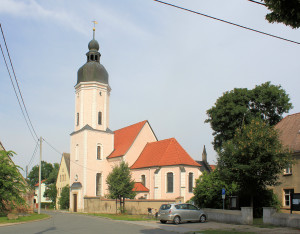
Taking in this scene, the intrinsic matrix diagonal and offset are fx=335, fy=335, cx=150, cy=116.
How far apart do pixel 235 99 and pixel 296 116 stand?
30.1ft

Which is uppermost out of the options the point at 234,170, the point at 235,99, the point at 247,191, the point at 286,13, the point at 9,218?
the point at 235,99

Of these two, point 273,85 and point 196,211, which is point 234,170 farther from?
point 273,85

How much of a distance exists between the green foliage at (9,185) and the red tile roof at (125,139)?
17.5 meters

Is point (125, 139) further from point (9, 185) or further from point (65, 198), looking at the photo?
point (9, 185)

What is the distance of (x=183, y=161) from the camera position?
38.2 metres

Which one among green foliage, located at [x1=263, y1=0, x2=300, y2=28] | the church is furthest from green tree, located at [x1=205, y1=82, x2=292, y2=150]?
green foliage, located at [x1=263, y1=0, x2=300, y2=28]

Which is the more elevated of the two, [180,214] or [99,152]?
[99,152]

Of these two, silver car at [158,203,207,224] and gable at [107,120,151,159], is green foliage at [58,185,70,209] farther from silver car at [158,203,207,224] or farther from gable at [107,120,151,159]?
silver car at [158,203,207,224]

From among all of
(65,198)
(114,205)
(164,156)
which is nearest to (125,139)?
(164,156)

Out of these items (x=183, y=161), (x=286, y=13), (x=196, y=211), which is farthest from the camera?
(x=183, y=161)

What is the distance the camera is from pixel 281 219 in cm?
1855

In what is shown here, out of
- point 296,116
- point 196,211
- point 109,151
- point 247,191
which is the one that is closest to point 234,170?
point 247,191

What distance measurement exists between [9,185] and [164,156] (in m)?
18.4

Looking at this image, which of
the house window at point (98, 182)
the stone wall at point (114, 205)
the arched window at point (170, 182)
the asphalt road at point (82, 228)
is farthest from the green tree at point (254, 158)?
the house window at point (98, 182)
